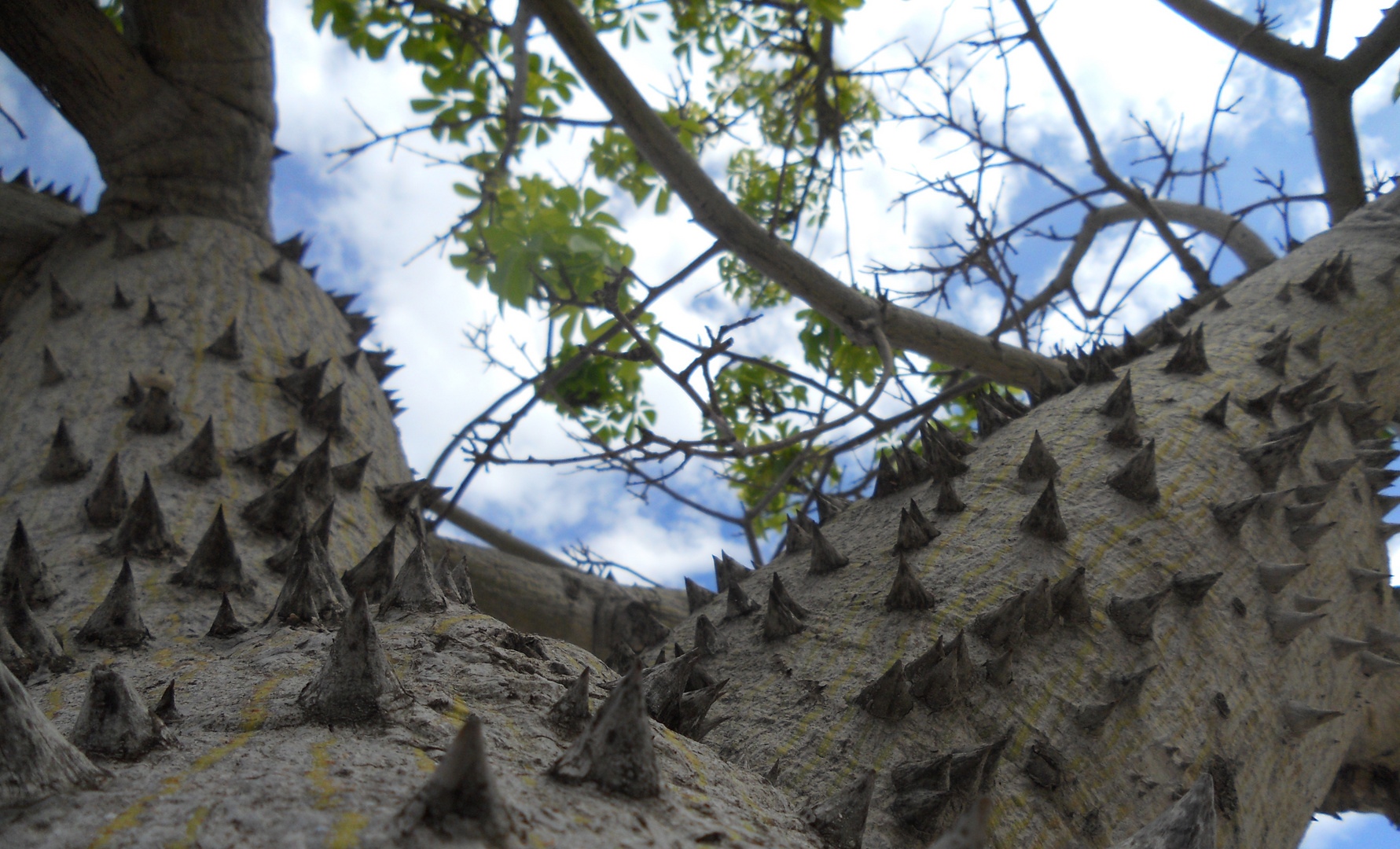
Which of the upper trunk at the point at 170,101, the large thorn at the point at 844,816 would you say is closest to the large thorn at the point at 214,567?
the large thorn at the point at 844,816

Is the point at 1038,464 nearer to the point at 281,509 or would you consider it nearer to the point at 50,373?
the point at 281,509

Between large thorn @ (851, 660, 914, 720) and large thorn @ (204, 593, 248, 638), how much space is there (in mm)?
1016

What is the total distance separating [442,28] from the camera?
13.3 ft

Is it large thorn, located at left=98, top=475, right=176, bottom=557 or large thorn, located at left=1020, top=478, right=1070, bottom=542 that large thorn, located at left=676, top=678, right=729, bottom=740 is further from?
large thorn, located at left=98, top=475, right=176, bottom=557

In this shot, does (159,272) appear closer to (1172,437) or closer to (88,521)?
(88,521)

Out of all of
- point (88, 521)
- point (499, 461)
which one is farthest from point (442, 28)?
point (88, 521)

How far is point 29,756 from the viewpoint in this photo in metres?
0.67

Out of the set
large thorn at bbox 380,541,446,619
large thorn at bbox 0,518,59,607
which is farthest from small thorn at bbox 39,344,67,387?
large thorn at bbox 380,541,446,619

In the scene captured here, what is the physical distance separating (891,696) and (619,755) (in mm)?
527

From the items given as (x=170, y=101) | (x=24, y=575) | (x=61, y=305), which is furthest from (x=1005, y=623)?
(x=170, y=101)

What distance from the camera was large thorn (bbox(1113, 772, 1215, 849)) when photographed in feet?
2.43

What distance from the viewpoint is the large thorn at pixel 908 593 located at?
1.36 meters

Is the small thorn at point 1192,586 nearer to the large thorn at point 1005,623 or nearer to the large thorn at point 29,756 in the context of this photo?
the large thorn at point 1005,623

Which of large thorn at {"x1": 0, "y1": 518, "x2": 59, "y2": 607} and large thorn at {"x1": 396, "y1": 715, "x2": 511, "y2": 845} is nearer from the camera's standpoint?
large thorn at {"x1": 396, "y1": 715, "x2": 511, "y2": 845}
